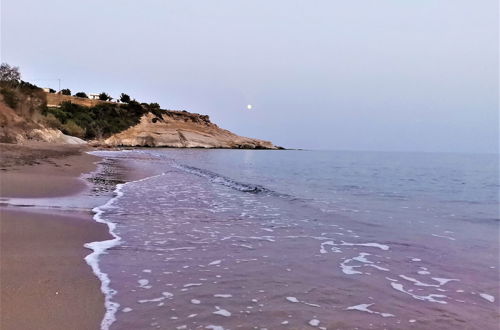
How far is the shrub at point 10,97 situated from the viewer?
154 ft

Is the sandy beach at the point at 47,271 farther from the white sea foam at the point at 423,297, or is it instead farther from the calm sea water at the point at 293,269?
the white sea foam at the point at 423,297

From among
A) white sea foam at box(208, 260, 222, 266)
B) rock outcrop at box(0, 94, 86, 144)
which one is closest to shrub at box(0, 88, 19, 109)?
rock outcrop at box(0, 94, 86, 144)

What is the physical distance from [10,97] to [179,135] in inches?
2640

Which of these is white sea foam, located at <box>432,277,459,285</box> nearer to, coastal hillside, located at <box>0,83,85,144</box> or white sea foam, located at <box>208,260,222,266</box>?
white sea foam, located at <box>208,260,222,266</box>

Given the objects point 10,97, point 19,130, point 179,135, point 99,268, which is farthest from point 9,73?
point 99,268

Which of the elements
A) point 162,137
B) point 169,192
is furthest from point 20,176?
point 162,137

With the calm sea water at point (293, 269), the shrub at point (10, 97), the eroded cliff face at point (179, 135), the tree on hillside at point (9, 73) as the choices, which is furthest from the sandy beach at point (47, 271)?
the eroded cliff face at point (179, 135)

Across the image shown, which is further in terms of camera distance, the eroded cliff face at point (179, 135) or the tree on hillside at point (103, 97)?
the tree on hillside at point (103, 97)

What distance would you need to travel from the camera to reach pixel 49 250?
230 inches

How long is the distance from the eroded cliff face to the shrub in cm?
4736

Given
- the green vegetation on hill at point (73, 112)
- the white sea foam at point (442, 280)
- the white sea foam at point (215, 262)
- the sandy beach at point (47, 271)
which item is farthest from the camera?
the green vegetation on hill at point (73, 112)

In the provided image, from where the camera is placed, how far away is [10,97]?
4731 centimetres

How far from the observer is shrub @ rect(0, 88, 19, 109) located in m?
46.9

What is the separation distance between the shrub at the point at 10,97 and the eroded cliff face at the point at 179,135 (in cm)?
4736
